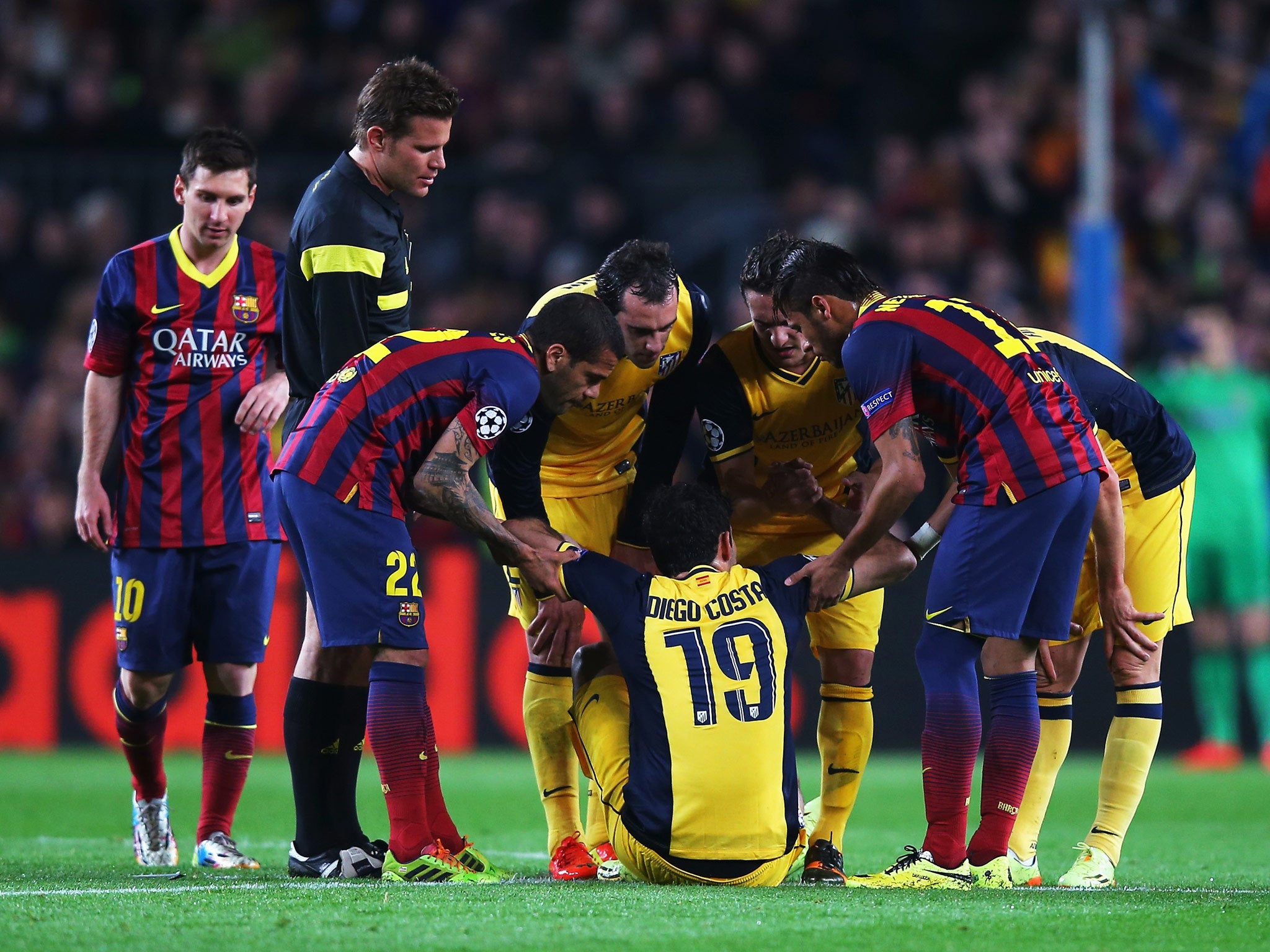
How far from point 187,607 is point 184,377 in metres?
0.84

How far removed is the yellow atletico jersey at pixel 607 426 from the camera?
5645mm

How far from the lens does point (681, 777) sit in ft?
15.2

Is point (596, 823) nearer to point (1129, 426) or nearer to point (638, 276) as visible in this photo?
point (638, 276)

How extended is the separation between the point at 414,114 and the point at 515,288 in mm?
7309

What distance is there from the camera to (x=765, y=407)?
572 centimetres

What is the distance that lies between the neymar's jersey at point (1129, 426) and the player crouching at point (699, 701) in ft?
4.09

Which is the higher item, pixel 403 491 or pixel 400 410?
pixel 400 410

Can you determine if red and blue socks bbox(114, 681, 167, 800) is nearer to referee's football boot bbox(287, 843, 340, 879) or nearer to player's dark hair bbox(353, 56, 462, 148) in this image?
referee's football boot bbox(287, 843, 340, 879)

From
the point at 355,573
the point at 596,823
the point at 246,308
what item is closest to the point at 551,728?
the point at 596,823

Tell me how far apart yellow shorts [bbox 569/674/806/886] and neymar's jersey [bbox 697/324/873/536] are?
1.04m

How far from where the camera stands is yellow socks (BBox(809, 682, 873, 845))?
5.50 m

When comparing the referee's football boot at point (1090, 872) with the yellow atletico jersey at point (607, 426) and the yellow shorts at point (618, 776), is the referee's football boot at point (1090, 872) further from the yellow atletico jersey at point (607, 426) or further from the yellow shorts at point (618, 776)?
the yellow atletico jersey at point (607, 426)

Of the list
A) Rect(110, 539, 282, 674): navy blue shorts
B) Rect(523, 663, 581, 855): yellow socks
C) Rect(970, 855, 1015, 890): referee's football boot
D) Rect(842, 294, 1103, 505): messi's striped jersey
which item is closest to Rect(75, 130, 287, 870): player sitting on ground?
Rect(110, 539, 282, 674): navy blue shorts

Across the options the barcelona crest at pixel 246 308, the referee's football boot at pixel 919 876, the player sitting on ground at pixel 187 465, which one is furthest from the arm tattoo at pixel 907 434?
the barcelona crest at pixel 246 308
